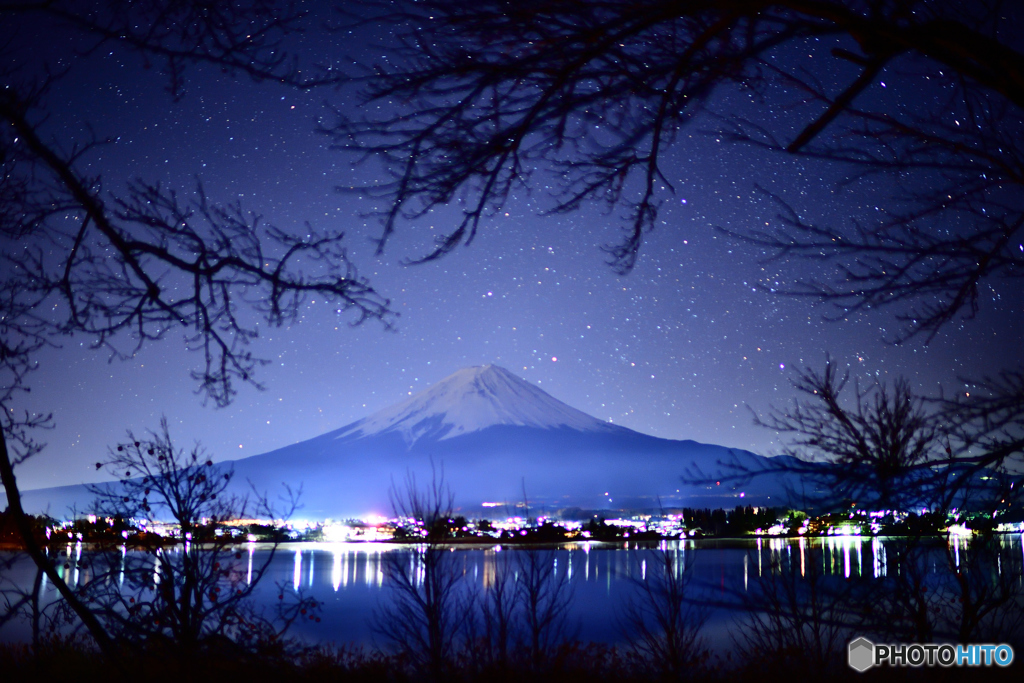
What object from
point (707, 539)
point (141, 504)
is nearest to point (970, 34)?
point (141, 504)

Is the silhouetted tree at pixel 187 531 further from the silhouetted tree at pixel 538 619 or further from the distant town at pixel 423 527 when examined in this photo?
the silhouetted tree at pixel 538 619

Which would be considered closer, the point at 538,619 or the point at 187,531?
the point at 187,531

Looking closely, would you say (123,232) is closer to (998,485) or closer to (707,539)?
(998,485)

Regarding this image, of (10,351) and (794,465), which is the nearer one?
(794,465)

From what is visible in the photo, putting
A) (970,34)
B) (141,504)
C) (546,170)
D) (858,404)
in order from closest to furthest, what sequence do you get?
1. (970,34)
2. (546,170)
3. (858,404)
4. (141,504)

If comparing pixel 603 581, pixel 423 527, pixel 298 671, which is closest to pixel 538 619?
pixel 423 527

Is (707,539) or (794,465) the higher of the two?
(794,465)

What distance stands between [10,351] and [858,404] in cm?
548

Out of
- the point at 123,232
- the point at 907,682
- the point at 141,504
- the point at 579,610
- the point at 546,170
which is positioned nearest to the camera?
the point at 546,170

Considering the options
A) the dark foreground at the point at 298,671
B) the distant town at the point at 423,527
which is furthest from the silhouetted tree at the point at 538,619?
the distant town at the point at 423,527

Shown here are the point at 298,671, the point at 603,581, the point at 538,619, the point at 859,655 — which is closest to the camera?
the point at 298,671

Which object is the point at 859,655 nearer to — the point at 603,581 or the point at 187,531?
the point at 187,531

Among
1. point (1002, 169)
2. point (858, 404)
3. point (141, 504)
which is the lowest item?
point (141, 504)

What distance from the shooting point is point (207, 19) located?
377 cm
